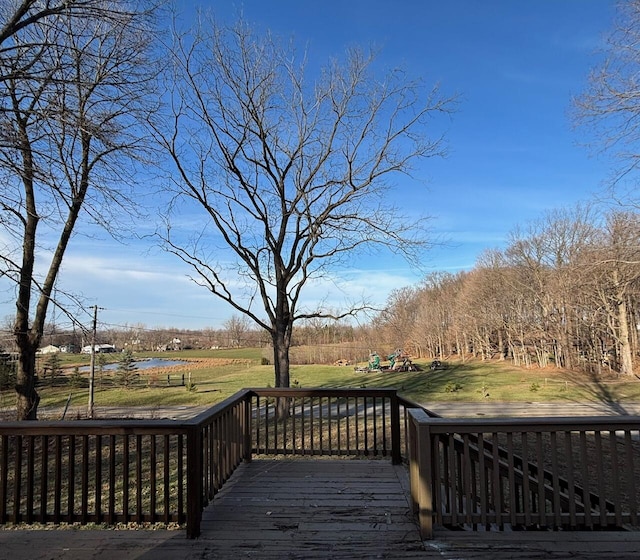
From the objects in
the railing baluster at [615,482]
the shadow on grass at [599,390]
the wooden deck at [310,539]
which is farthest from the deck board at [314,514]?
the shadow on grass at [599,390]

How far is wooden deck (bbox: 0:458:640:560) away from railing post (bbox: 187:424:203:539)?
0.30ft

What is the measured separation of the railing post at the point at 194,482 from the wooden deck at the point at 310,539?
90mm

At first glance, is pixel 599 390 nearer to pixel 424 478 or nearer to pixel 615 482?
pixel 615 482

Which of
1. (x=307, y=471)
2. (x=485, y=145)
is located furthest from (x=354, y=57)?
(x=307, y=471)

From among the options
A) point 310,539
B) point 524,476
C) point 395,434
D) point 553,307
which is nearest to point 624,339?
point 553,307

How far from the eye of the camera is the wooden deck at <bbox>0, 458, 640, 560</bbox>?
2.55 meters

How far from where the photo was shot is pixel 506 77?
8.62 metres

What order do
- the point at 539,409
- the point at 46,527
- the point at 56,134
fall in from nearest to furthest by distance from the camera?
the point at 46,527 → the point at 56,134 → the point at 539,409

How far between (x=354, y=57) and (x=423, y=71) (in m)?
1.52

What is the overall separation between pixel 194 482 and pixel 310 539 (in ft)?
2.86

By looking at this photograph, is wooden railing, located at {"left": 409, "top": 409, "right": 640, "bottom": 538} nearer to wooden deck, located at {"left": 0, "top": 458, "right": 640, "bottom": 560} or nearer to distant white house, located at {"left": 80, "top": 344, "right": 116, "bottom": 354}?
wooden deck, located at {"left": 0, "top": 458, "right": 640, "bottom": 560}

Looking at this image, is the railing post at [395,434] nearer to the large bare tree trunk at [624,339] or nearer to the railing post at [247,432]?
the railing post at [247,432]

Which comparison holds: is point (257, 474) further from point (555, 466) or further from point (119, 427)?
point (555, 466)

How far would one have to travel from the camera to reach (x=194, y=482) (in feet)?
9.34
